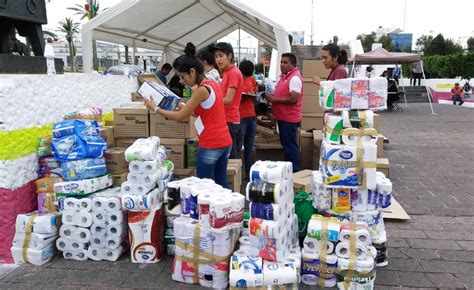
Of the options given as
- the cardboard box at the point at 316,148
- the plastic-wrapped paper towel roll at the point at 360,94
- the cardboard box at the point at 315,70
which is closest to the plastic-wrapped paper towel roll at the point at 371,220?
the plastic-wrapped paper towel roll at the point at 360,94

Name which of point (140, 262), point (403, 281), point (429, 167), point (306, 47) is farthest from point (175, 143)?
point (306, 47)

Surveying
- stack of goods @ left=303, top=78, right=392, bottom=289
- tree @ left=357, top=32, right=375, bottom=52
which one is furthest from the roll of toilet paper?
tree @ left=357, top=32, right=375, bottom=52

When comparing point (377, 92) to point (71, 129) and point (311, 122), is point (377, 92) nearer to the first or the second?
point (71, 129)

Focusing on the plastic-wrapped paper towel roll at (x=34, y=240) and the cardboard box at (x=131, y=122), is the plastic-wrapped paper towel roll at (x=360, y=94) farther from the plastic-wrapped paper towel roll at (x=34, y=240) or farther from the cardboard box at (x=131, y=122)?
the plastic-wrapped paper towel roll at (x=34, y=240)

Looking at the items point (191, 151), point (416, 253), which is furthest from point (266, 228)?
point (191, 151)

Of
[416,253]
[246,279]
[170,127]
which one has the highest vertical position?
[170,127]

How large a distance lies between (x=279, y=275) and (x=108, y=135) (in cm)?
243

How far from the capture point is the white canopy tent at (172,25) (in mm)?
6223

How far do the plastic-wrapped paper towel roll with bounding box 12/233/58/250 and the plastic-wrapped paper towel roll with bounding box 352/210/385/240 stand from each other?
2624mm

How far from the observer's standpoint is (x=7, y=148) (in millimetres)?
3275

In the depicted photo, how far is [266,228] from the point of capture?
2674 mm

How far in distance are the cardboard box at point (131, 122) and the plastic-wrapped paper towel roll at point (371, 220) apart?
235 centimetres

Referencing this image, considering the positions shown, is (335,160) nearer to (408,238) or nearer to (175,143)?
(408,238)

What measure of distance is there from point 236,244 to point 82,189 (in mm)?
1445
